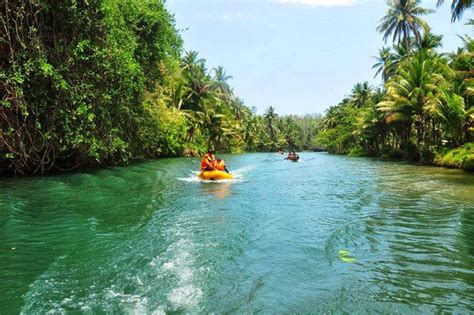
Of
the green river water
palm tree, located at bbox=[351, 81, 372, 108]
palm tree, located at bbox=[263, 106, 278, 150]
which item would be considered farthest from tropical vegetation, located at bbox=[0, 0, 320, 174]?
palm tree, located at bbox=[263, 106, 278, 150]

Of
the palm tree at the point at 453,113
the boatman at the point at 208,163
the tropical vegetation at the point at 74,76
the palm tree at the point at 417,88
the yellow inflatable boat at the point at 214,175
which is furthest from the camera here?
the palm tree at the point at 417,88

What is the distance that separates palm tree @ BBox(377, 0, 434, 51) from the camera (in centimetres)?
4191

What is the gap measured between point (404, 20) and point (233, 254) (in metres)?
42.7

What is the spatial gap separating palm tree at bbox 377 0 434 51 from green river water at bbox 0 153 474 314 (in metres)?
34.4

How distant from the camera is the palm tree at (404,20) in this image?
41906 millimetres

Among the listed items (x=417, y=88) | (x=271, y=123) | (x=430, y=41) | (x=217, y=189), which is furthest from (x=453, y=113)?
(x=271, y=123)

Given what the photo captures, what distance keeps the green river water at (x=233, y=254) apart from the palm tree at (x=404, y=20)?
3443 cm

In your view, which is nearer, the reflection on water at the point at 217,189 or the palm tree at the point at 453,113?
the reflection on water at the point at 217,189

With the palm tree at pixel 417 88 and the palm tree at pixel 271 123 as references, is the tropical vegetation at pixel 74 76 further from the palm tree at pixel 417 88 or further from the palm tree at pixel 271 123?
the palm tree at pixel 271 123

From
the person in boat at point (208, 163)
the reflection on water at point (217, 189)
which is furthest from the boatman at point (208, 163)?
the reflection on water at point (217, 189)

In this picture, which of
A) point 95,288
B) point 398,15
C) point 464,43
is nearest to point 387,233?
point 95,288

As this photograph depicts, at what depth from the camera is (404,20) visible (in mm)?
42375

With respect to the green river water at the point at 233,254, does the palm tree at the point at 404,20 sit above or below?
above

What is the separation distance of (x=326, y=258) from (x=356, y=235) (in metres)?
1.86
